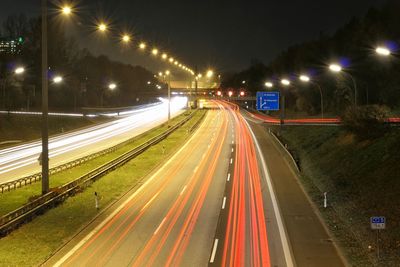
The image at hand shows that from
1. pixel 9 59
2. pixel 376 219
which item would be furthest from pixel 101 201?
pixel 9 59

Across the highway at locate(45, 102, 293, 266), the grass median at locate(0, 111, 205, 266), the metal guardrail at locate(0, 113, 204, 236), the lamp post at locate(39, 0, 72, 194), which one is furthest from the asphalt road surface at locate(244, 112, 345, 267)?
the lamp post at locate(39, 0, 72, 194)

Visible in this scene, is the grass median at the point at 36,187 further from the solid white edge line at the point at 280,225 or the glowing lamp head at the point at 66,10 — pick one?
the solid white edge line at the point at 280,225

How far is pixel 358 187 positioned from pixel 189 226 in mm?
12191

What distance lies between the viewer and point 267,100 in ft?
226

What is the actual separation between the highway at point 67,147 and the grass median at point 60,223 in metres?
8.70

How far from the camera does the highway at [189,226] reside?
1878 cm

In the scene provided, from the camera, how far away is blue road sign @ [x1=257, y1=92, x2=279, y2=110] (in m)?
68.8

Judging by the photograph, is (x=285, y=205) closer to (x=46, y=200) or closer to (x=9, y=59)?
(x=46, y=200)

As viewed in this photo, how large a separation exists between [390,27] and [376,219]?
55137mm

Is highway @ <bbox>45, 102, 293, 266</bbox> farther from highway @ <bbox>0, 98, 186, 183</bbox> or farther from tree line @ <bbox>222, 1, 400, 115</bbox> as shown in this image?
tree line @ <bbox>222, 1, 400, 115</bbox>

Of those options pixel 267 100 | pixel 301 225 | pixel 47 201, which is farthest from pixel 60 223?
pixel 267 100

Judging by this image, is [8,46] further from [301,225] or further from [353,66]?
[301,225]

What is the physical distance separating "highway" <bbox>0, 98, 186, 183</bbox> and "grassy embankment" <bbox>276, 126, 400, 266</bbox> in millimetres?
23370

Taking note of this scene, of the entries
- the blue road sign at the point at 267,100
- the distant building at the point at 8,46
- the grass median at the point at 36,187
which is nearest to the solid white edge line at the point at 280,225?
the grass median at the point at 36,187
